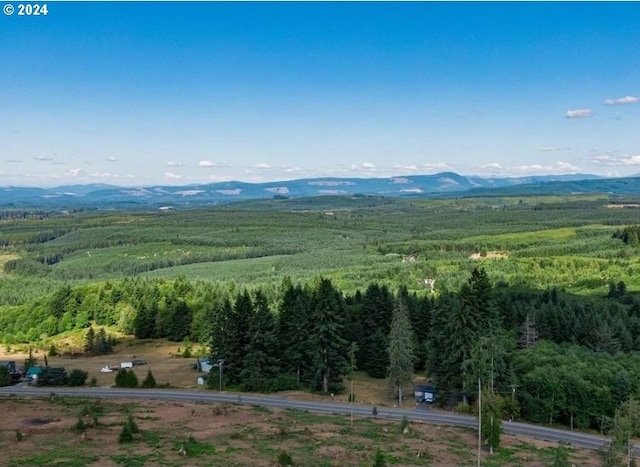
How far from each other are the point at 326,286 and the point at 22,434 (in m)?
38.1

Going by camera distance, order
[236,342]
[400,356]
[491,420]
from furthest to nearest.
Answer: [236,342] < [400,356] < [491,420]

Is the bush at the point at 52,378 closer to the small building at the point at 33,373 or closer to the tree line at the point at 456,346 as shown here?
the small building at the point at 33,373

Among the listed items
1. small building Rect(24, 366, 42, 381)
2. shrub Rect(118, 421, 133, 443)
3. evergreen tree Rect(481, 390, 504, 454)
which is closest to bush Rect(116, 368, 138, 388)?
small building Rect(24, 366, 42, 381)

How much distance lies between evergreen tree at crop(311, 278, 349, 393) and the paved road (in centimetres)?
537

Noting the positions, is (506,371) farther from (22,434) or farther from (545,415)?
(22,434)

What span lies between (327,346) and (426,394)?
13.5 metres

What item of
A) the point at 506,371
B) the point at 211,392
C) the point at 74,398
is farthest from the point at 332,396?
the point at 74,398

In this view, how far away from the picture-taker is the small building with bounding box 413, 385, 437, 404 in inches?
2832

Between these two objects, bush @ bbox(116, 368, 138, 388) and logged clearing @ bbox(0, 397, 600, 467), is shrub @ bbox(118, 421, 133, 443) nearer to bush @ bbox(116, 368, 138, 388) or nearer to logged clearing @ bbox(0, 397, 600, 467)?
logged clearing @ bbox(0, 397, 600, 467)

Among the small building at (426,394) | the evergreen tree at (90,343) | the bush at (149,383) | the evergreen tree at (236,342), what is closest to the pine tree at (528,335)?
the small building at (426,394)

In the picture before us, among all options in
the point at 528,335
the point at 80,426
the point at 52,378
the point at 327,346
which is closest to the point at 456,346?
the point at 327,346

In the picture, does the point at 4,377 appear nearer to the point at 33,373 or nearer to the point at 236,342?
the point at 33,373

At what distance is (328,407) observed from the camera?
2709 inches

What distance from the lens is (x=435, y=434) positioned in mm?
57375
